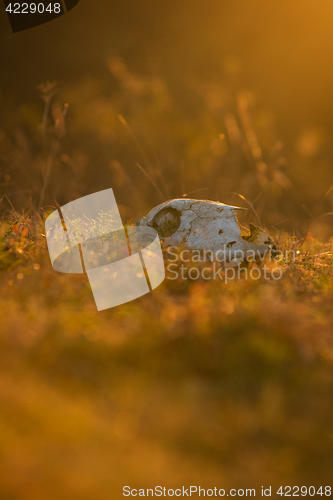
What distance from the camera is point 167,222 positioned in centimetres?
368

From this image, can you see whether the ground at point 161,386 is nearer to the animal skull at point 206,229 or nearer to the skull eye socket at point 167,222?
the animal skull at point 206,229

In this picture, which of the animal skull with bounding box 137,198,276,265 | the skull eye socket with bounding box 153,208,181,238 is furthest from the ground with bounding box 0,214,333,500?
the skull eye socket with bounding box 153,208,181,238

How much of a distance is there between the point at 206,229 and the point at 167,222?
42cm

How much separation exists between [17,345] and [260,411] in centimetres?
134

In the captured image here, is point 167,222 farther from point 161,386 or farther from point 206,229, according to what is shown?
point 161,386

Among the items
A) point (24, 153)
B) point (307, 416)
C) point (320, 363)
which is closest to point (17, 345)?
point (307, 416)

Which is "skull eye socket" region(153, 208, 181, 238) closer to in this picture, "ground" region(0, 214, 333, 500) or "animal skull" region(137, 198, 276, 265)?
"animal skull" region(137, 198, 276, 265)

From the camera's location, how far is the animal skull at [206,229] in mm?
3502

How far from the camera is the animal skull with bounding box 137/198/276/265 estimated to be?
3.50 metres

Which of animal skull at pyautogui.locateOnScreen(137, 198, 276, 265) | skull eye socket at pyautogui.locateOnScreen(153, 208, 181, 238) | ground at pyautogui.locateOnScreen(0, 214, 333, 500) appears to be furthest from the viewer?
skull eye socket at pyautogui.locateOnScreen(153, 208, 181, 238)

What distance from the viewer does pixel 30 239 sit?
332 centimetres

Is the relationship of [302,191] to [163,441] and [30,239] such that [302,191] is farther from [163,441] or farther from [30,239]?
[163,441]

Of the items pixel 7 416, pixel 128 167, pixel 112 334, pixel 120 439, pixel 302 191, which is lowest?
pixel 302 191

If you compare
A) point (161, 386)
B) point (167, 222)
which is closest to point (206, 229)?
point (167, 222)
